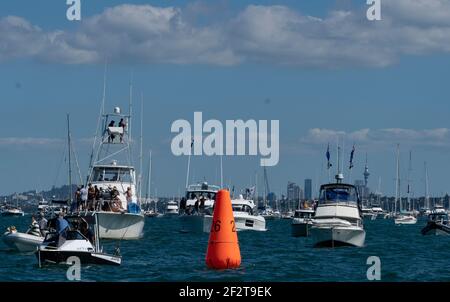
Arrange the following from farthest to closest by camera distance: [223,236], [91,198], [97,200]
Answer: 1. [91,198]
2. [97,200]
3. [223,236]

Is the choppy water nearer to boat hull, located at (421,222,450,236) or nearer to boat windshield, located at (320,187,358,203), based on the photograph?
boat windshield, located at (320,187,358,203)

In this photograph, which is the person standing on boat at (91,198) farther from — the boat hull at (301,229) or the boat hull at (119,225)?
the boat hull at (301,229)

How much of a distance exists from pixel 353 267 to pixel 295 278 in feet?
21.3

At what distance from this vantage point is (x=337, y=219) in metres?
63.1

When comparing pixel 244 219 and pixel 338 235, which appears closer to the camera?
pixel 338 235

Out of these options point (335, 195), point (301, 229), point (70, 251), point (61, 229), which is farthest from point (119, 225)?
point (70, 251)

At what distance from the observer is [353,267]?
4556 centimetres

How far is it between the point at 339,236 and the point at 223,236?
27.1 metres

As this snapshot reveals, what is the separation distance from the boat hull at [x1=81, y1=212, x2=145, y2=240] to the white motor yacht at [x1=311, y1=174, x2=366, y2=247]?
444 inches

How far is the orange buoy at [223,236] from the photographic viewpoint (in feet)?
116

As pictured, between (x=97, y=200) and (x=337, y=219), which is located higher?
(x=97, y=200)

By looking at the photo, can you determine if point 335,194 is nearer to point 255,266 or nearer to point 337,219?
point 337,219
